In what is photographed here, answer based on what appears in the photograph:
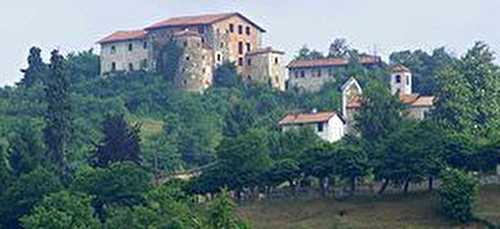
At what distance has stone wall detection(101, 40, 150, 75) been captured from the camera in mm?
116875

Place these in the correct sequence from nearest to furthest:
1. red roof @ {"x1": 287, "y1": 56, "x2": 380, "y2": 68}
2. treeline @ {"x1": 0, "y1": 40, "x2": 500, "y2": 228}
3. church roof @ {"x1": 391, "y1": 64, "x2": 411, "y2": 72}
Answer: treeline @ {"x1": 0, "y1": 40, "x2": 500, "y2": 228}, church roof @ {"x1": 391, "y1": 64, "x2": 411, "y2": 72}, red roof @ {"x1": 287, "y1": 56, "x2": 380, "y2": 68}

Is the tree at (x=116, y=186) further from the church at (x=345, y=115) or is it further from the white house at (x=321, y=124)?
the white house at (x=321, y=124)

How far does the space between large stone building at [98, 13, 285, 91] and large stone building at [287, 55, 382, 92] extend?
3.35 ft

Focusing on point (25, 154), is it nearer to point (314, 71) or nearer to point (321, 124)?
point (321, 124)

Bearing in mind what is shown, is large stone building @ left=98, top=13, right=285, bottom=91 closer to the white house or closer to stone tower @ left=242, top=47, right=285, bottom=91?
stone tower @ left=242, top=47, right=285, bottom=91

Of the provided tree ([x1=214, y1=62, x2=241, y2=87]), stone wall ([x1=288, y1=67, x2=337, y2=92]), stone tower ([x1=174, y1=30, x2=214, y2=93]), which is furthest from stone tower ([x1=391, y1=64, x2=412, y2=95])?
stone tower ([x1=174, y1=30, x2=214, y2=93])

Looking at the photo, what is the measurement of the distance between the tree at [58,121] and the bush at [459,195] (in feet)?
80.6

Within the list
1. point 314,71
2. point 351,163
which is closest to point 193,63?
point 314,71

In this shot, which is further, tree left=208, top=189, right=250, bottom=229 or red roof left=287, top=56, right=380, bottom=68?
red roof left=287, top=56, right=380, bottom=68

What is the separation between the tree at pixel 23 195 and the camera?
77.6 m

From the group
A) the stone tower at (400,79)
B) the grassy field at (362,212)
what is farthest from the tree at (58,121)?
the stone tower at (400,79)

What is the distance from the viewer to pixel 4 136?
9869 centimetres

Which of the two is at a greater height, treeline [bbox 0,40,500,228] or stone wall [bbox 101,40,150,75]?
stone wall [bbox 101,40,150,75]

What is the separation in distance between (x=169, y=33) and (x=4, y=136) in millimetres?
20906
